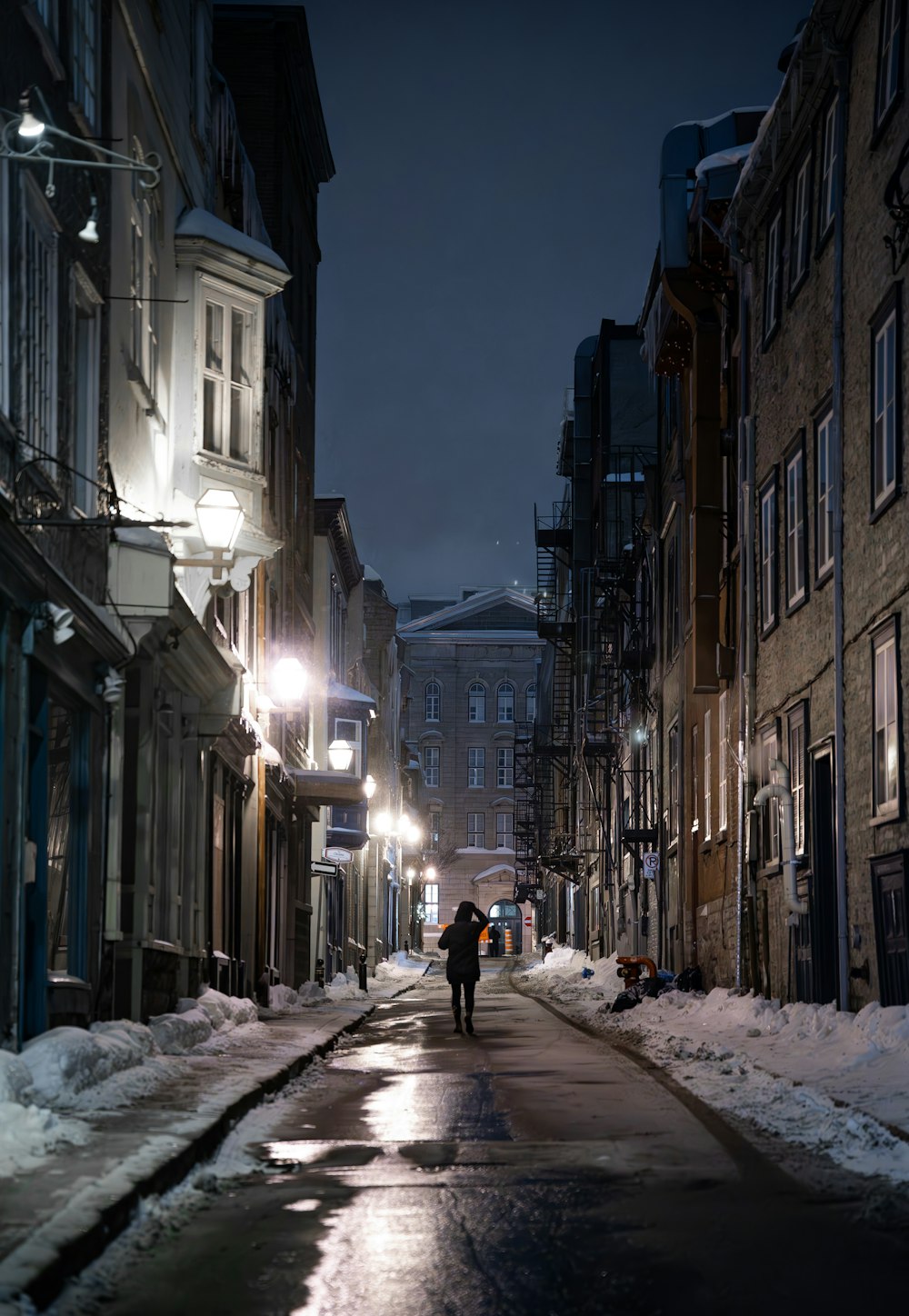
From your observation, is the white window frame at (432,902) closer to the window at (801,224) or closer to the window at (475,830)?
the window at (475,830)

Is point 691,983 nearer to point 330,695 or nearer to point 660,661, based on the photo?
point 660,661

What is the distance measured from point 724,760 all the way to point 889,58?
1126 centimetres

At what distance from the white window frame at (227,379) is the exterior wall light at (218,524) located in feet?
11.2

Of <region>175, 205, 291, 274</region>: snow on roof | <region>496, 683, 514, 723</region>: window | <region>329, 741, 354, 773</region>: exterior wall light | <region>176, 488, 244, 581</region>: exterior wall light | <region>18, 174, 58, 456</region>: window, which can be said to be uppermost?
<region>496, 683, 514, 723</region>: window

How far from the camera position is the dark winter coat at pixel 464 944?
2152 cm

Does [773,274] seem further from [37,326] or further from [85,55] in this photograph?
[37,326]

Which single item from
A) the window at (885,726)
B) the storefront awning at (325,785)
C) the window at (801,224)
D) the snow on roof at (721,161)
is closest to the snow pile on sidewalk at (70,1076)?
the window at (885,726)

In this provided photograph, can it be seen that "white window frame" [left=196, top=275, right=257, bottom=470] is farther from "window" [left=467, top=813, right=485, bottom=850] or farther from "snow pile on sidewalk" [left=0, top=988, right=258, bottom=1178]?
"window" [left=467, top=813, right=485, bottom=850]

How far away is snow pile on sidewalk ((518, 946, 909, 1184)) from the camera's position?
906 cm

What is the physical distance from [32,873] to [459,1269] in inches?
257

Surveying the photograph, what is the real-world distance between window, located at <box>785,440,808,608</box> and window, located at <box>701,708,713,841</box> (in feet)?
21.9

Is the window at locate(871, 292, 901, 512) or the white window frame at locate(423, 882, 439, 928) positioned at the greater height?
the window at locate(871, 292, 901, 512)

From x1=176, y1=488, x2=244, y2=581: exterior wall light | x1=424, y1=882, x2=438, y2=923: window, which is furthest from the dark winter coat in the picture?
x1=424, y1=882, x2=438, y2=923: window

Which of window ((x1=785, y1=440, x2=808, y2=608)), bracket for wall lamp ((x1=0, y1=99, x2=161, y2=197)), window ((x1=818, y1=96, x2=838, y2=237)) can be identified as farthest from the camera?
window ((x1=785, y1=440, x2=808, y2=608))
